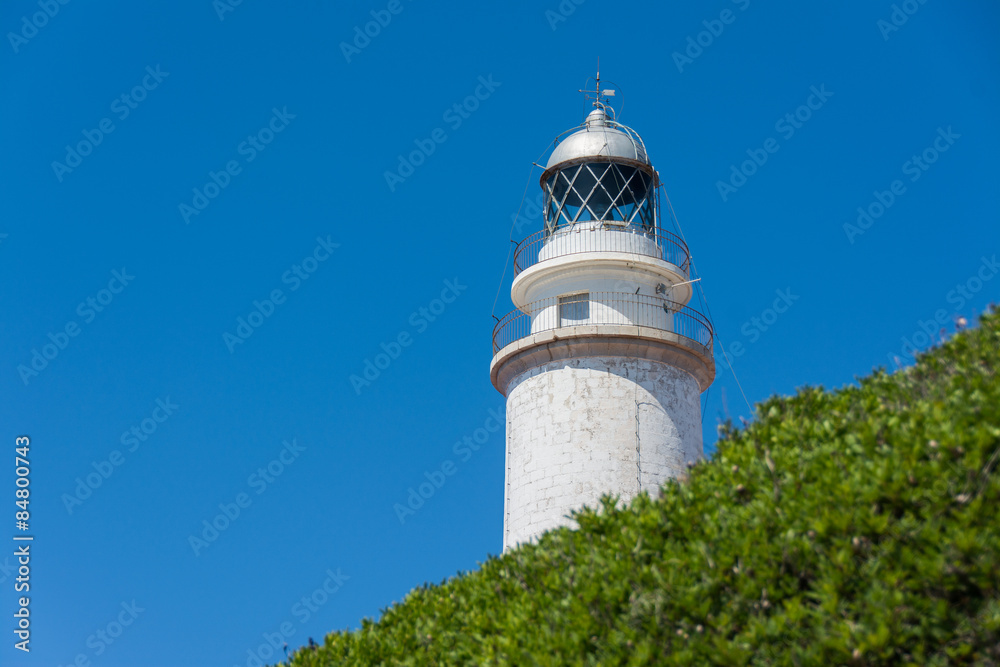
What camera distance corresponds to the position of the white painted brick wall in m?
19.4

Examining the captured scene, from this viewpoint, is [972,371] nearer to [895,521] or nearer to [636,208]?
[895,521]

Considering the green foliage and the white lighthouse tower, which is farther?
the white lighthouse tower

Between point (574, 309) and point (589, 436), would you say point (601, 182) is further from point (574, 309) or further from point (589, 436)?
point (589, 436)

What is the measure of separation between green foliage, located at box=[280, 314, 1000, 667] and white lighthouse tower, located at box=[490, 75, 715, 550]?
871 centimetres

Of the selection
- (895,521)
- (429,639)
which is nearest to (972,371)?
(895,521)

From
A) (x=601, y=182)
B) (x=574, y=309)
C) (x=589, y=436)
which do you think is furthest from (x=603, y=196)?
(x=589, y=436)

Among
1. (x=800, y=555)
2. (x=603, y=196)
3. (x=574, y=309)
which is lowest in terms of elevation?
(x=800, y=555)

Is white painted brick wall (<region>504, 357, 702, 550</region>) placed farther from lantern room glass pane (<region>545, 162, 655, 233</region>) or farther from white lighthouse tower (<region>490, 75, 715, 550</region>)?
lantern room glass pane (<region>545, 162, 655, 233</region>)

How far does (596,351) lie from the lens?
20.3 meters

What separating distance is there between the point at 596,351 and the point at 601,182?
4090 millimetres

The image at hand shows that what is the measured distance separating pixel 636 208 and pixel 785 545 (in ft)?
49.0

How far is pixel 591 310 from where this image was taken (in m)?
21.1

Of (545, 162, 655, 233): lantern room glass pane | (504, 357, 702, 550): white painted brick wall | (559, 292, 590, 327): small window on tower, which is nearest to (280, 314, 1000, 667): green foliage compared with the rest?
(504, 357, 702, 550): white painted brick wall

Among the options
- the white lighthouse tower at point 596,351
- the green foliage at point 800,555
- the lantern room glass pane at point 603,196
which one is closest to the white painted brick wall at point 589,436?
the white lighthouse tower at point 596,351
